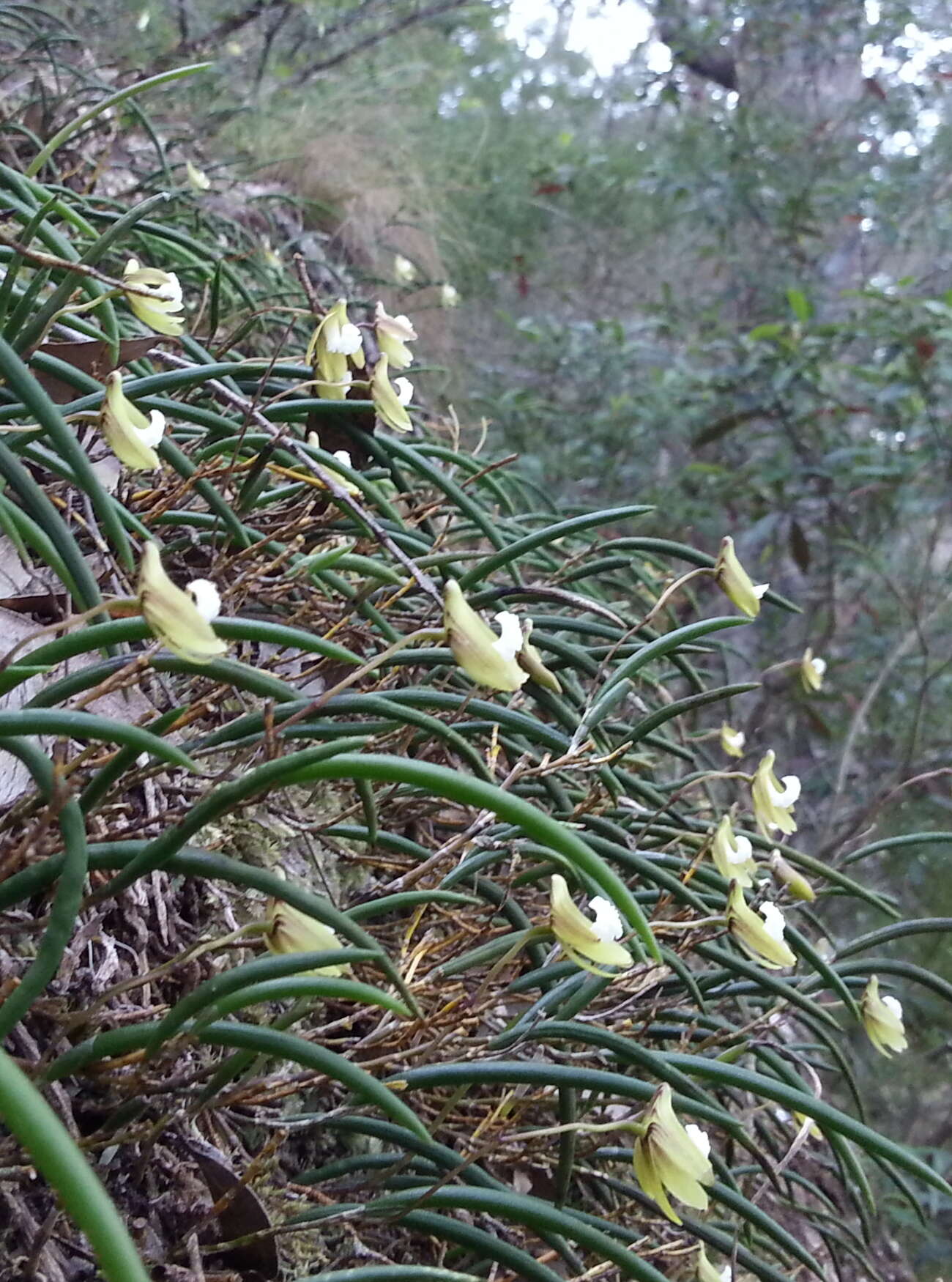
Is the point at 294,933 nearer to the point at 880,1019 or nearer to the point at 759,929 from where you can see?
the point at 759,929

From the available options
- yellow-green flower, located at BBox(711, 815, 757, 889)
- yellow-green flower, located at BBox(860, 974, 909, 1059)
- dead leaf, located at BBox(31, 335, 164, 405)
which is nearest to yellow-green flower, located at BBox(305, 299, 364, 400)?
dead leaf, located at BBox(31, 335, 164, 405)

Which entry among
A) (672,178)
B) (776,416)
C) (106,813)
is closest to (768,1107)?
(106,813)

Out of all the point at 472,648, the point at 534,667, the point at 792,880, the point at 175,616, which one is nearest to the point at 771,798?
the point at 792,880

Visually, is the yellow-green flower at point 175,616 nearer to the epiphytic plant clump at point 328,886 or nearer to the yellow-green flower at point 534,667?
the epiphytic plant clump at point 328,886

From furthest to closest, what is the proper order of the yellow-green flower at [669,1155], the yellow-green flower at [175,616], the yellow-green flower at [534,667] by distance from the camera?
1. the yellow-green flower at [534,667]
2. the yellow-green flower at [669,1155]
3. the yellow-green flower at [175,616]

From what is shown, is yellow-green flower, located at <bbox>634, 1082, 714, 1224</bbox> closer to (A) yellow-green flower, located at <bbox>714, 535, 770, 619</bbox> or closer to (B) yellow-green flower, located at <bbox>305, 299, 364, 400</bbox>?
(A) yellow-green flower, located at <bbox>714, 535, 770, 619</bbox>

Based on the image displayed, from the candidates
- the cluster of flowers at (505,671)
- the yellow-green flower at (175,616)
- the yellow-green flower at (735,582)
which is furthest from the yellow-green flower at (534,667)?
the yellow-green flower at (175,616)

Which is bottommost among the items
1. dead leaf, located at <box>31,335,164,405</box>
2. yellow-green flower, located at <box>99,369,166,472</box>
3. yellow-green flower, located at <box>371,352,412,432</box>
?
yellow-green flower, located at <box>371,352,412,432</box>

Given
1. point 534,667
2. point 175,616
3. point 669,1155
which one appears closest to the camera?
point 175,616
